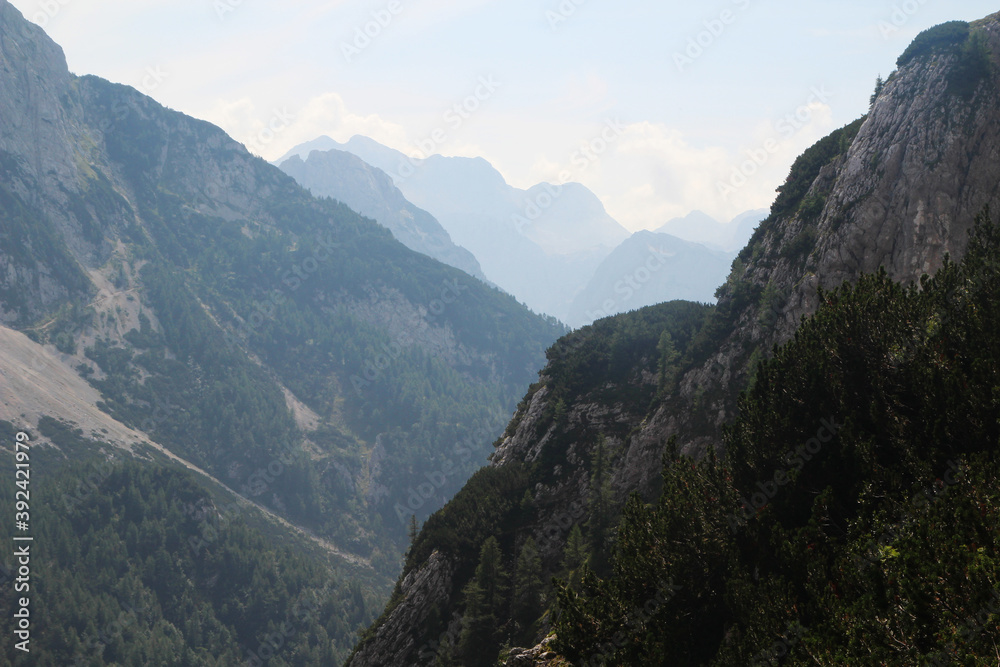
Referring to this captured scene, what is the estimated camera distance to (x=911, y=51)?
51812mm

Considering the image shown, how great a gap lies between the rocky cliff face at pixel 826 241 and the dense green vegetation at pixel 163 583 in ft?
285

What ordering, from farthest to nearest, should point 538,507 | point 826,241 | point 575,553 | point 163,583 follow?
point 163,583
point 538,507
point 826,241
point 575,553

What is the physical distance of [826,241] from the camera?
47.2 meters

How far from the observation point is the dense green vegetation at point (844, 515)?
15102 millimetres

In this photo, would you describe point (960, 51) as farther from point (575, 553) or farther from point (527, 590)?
point (527, 590)

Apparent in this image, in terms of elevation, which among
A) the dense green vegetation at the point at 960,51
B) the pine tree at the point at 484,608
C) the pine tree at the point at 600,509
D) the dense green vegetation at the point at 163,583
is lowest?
the dense green vegetation at the point at 163,583

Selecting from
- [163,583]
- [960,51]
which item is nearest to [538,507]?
[960,51]

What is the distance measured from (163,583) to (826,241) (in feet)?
478

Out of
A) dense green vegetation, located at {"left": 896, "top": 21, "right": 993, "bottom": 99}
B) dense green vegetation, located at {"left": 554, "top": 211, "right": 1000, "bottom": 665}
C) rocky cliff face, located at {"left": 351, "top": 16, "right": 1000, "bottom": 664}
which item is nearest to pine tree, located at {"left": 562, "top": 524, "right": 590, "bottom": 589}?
rocky cliff face, located at {"left": 351, "top": 16, "right": 1000, "bottom": 664}

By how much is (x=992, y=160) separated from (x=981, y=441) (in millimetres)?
32660

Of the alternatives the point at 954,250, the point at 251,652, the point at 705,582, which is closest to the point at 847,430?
the point at 705,582

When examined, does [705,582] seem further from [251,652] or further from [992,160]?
[251,652]

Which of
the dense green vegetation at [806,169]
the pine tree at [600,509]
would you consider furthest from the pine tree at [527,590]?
the dense green vegetation at [806,169]

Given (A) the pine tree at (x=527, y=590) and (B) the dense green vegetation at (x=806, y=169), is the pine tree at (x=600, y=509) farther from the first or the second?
(B) the dense green vegetation at (x=806, y=169)
